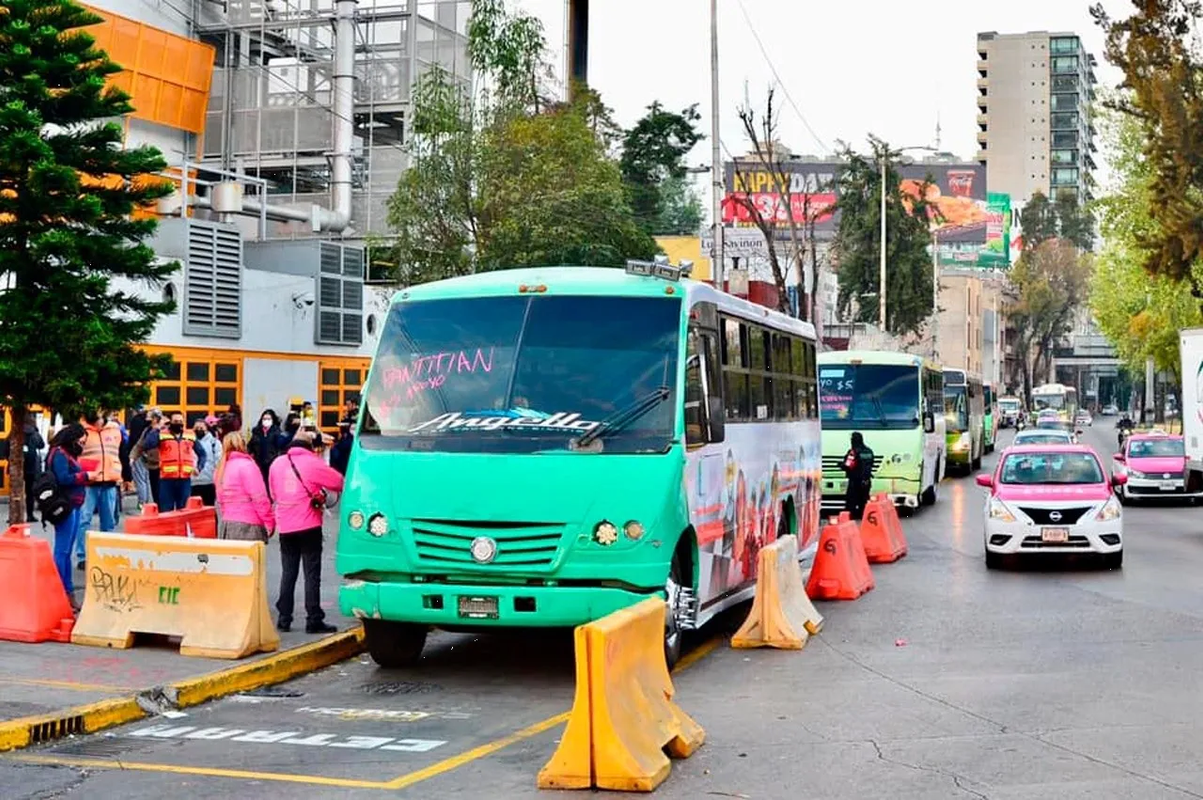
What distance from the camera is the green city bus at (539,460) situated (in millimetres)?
11008

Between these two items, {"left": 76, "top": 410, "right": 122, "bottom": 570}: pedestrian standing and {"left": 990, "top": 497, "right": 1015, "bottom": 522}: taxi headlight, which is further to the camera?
{"left": 990, "top": 497, "right": 1015, "bottom": 522}: taxi headlight

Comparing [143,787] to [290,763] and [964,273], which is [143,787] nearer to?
[290,763]

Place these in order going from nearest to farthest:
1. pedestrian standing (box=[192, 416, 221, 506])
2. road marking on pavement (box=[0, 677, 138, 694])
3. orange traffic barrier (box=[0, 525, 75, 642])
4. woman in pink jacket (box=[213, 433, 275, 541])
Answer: road marking on pavement (box=[0, 677, 138, 694])
orange traffic barrier (box=[0, 525, 75, 642])
woman in pink jacket (box=[213, 433, 275, 541])
pedestrian standing (box=[192, 416, 221, 506])

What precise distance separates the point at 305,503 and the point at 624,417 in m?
3.20

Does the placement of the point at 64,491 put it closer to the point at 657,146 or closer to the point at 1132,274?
the point at 1132,274

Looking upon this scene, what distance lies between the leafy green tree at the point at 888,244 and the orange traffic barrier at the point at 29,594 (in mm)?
65247

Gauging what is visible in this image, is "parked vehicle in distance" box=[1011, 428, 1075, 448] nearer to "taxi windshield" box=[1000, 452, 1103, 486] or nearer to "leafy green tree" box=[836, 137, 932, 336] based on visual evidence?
"taxi windshield" box=[1000, 452, 1103, 486]

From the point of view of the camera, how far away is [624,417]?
11.7 metres

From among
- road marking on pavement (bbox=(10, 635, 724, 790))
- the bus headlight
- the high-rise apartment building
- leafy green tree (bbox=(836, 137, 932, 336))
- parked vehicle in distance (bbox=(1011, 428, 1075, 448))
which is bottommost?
road marking on pavement (bbox=(10, 635, 724, 790))

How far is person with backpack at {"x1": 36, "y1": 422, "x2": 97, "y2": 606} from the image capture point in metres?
14.1

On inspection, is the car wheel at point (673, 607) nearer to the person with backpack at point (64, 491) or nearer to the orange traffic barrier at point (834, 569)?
the orange traffic barrier at point (834, 569)

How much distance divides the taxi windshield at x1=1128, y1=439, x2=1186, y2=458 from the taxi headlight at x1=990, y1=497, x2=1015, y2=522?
16938 mm

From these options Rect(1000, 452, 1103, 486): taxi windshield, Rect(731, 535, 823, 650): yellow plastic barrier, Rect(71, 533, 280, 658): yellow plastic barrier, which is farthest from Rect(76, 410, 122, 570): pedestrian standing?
Rect(1000, 452, 1103, 486): taxi windshield

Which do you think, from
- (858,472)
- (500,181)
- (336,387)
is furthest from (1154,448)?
(336,387)
